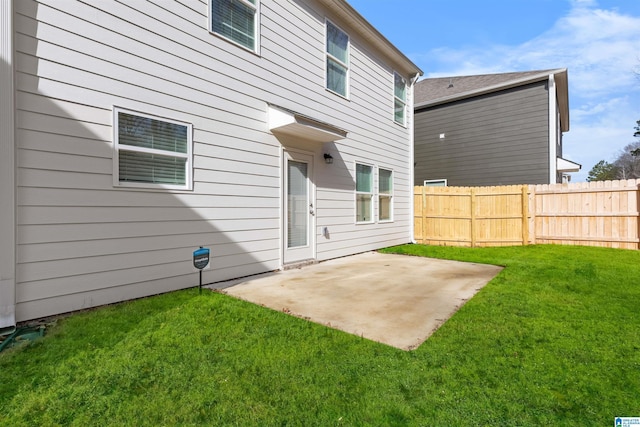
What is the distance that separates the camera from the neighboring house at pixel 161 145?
9.91 ft

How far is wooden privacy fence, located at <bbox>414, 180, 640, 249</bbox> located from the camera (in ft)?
25.5

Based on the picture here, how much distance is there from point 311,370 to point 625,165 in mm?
46660

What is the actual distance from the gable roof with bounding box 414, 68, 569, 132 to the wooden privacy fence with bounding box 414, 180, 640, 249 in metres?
4.51

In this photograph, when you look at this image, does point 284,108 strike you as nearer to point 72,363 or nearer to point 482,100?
point 72,363

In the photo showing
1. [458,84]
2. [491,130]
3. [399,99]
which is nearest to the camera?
[399,99]

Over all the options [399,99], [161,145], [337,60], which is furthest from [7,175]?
[399,99]

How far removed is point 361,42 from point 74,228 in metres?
6.85

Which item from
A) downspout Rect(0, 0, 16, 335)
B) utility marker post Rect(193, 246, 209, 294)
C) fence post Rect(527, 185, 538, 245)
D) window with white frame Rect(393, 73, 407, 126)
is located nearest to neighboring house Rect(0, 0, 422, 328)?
downspout Rect(0, 0, 16, 335)

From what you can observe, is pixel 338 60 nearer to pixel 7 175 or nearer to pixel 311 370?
pixel 7 175

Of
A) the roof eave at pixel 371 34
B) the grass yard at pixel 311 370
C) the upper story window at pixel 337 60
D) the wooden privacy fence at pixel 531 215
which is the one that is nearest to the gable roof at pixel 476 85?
the roof eave at pixel 371 34

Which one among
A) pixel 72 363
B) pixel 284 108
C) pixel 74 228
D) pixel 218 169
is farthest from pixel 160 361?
pixel 284 108

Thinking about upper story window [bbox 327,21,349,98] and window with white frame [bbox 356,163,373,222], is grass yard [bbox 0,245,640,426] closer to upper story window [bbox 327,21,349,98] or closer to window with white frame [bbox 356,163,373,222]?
window with white frame [bbox 356,163,373,222]

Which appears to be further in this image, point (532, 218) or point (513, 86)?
point (513, 86)

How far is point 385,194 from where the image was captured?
8.43 meters
